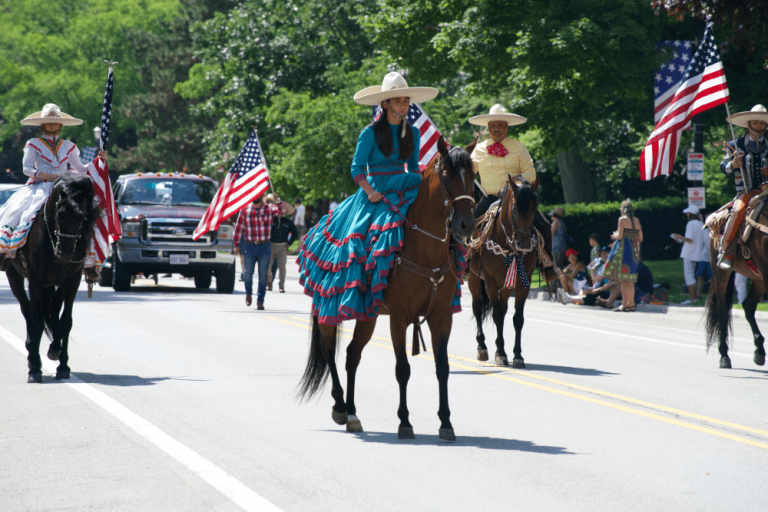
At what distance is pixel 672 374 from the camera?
10.9 meters

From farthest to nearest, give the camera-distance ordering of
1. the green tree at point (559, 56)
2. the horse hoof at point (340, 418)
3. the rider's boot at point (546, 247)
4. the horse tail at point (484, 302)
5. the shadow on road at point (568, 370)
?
1. the green tree at point (559, 56)
2. the horse tail at point (484, 302)
3. the rider's boot at point (546, 247)
4. the shadow on road at point (568, 370)
5. the horse hoof at point (340, 418)

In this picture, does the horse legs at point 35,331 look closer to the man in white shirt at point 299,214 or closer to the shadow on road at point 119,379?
the shadow on road at point 119,379

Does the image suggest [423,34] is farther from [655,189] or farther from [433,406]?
[433,406]

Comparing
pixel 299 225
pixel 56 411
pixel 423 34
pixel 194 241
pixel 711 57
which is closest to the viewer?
pixel 56 411

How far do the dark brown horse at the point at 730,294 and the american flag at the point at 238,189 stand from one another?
32.5ft

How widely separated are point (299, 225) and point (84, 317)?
29.8 meters

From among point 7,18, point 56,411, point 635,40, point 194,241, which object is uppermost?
point 7,18

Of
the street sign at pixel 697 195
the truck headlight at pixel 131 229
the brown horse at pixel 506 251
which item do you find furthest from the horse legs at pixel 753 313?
the truck headlight at pixel 131 229

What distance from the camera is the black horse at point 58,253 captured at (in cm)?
981

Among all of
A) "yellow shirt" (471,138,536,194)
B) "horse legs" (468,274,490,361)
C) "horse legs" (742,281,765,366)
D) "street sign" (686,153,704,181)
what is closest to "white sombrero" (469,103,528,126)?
"yellow shirt" (471,138,536,194)

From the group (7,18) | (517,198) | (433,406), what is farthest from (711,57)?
(7,18)

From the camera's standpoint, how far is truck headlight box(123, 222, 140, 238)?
848 inches

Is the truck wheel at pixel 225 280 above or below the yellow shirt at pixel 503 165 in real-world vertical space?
below

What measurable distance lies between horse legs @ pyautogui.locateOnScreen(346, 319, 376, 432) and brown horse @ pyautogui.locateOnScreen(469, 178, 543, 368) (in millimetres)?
3843
